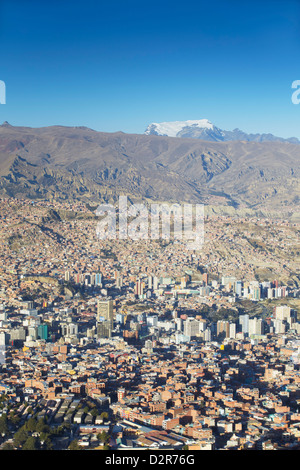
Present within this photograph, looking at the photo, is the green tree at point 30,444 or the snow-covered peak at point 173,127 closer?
the green tree at point 30,444

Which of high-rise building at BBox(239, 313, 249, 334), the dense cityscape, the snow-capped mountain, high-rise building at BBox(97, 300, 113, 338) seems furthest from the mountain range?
the snow-capped mountain

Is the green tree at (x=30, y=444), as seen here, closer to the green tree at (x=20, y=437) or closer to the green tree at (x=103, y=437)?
the green tree at (x=20, y=437)

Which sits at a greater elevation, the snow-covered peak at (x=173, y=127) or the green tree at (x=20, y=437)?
the snow-covered peak at (x=173, y=127)

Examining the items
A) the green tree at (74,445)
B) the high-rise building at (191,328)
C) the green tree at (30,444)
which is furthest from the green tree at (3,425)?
the high-rise building at (191,328)

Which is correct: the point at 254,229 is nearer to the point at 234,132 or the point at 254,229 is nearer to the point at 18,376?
the point at 18,376

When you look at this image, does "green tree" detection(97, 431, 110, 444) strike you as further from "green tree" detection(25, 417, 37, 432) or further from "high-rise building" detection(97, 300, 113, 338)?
"high-rise building" detection(97, 300, 113, 338)
